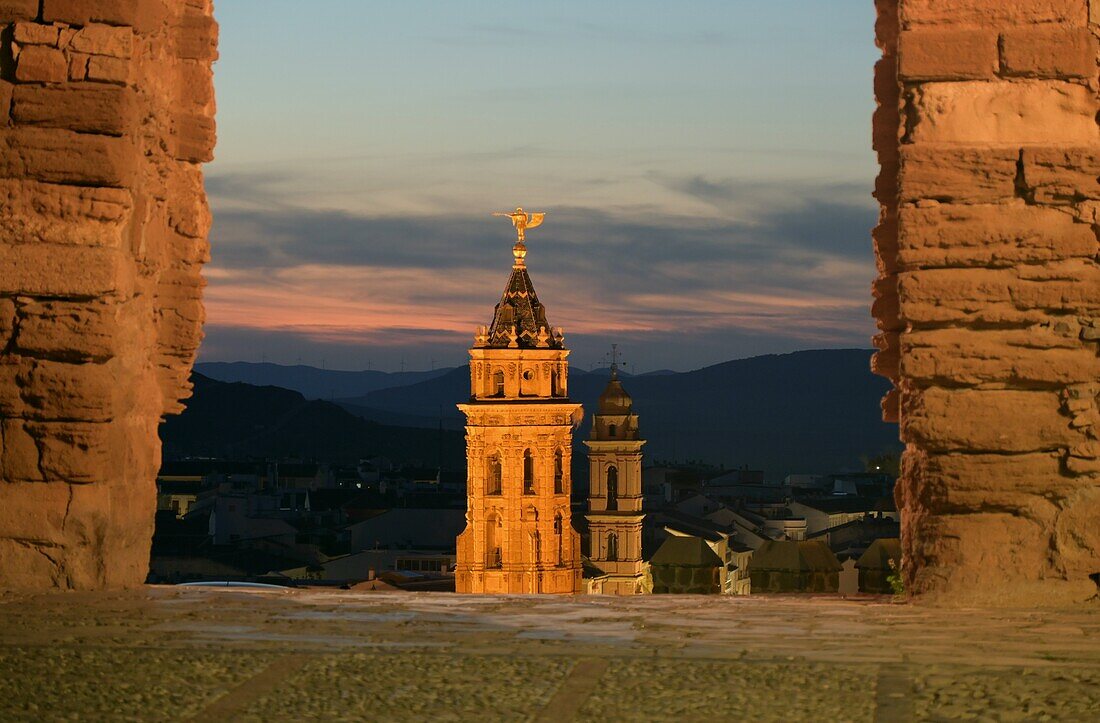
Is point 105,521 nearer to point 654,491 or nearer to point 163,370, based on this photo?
point 163,370

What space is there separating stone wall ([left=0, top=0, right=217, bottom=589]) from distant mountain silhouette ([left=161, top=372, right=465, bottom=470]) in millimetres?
91942

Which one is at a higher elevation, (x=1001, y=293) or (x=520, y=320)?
(x=520, y=320)

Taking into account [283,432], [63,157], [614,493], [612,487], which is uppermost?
Answer: [283,432]

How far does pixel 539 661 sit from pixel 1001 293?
2684 mm

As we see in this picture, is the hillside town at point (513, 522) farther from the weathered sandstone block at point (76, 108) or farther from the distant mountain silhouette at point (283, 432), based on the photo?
the distant mountain silhouette at point (283, 432)

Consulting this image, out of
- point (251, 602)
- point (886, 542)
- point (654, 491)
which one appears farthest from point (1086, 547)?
point (654, 491)

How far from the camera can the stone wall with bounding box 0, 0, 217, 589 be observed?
8219mm

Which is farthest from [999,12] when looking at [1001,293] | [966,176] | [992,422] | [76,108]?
[76,108]

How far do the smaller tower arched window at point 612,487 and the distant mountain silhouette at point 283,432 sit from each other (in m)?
44.5

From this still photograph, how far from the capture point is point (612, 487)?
56.0 meters

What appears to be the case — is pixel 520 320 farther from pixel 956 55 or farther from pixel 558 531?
pixel 956 55

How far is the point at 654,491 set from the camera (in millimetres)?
78625

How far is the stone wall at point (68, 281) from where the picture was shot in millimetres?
8219

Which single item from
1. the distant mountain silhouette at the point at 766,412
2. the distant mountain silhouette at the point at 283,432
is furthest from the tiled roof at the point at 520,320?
the distant mountain silhouette at the point at 766,412
